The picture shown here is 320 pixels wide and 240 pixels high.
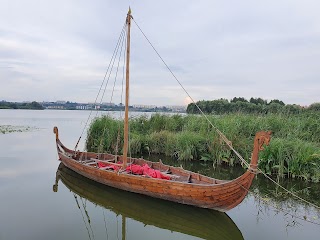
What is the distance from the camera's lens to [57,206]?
26.2ft

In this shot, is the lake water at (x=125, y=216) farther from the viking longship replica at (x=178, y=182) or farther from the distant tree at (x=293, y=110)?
the distant tree at (x=293, y=110)

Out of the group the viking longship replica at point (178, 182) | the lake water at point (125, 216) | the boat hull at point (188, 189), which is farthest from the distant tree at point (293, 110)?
the boat hull at point (188, 189)

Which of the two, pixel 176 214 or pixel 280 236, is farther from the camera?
pixel 176 214

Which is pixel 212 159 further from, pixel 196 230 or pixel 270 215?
pixel 196 230

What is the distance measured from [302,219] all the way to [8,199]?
8706 mm

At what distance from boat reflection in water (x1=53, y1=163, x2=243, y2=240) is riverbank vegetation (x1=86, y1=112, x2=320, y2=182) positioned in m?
2.96

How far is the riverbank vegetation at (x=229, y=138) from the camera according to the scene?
424 inches

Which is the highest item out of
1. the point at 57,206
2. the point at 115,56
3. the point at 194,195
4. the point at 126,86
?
the point at 115,56

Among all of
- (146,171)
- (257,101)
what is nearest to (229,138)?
(146,171)

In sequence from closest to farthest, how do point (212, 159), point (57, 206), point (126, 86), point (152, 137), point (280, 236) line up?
point (280, 236), point (57, 206), point (126, 86), point (212, 159), point (152, 137)

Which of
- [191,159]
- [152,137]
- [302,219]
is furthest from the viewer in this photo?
[152,137]

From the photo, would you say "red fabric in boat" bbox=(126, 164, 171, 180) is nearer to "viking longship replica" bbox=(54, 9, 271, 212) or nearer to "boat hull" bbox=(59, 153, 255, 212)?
"viking longship replica" bbox=(54, 9, 271, 212)

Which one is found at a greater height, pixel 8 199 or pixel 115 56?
pixel 115 56

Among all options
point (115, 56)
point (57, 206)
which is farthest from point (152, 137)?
point (57, 206)
